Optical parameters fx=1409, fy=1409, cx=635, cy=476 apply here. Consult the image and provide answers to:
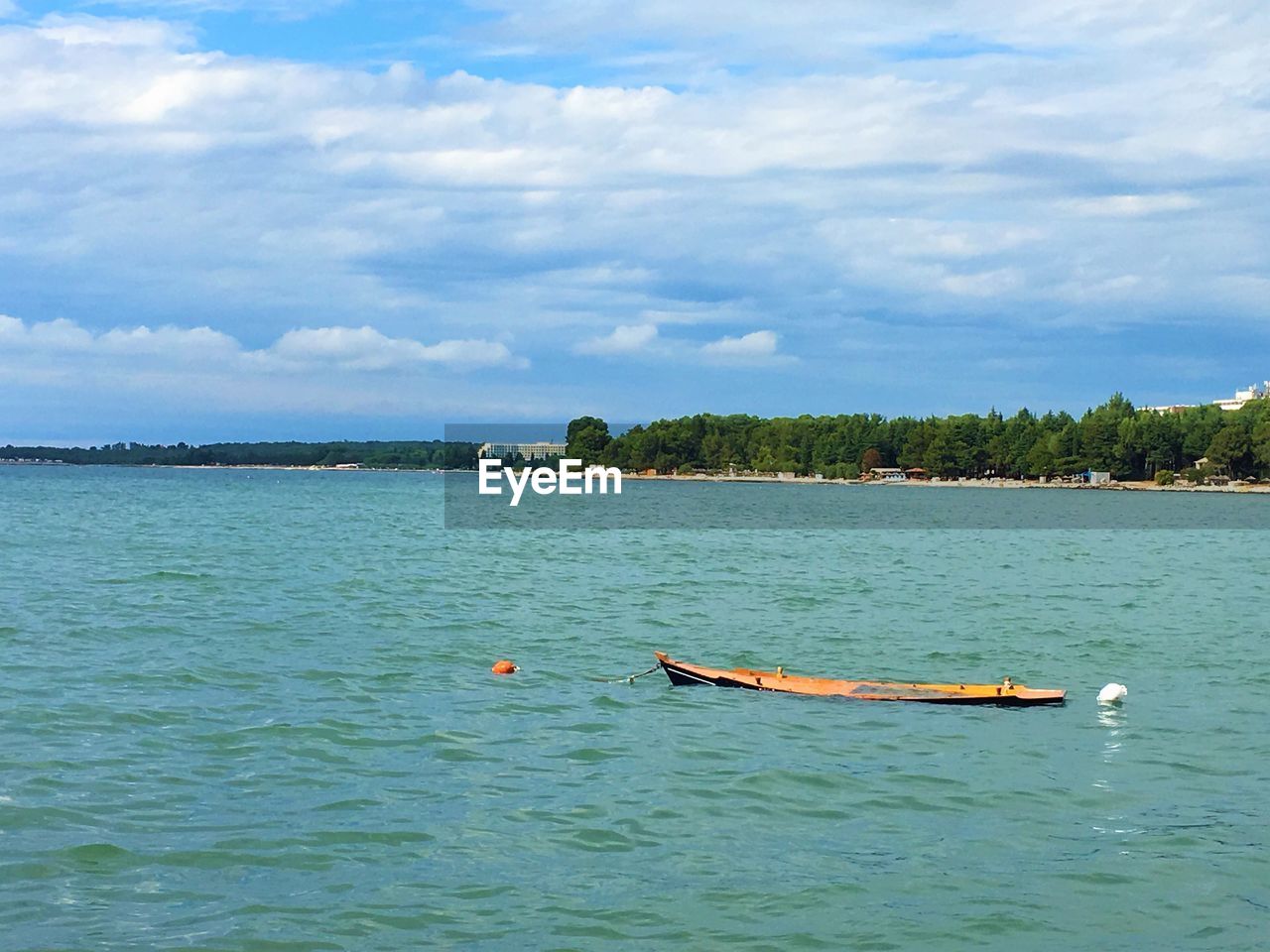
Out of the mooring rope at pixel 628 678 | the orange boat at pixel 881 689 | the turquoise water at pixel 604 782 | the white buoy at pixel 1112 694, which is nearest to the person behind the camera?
the turquoise water at pixel 604 782

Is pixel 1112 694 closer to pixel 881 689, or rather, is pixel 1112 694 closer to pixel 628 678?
pixel 881 689

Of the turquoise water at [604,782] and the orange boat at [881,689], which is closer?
the turquoise water at [604,782]

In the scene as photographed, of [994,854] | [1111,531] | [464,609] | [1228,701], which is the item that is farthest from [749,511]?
[994,854]

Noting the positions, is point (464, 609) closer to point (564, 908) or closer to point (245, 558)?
point (245, 558)

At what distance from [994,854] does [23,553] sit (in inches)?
2345

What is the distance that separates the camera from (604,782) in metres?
21.3

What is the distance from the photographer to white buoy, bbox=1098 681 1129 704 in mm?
28266

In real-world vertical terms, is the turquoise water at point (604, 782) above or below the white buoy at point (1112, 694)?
below

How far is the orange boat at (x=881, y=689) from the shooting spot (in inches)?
1084

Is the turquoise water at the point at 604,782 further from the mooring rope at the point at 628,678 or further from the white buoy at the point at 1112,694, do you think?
the white buoy at the point at 1112,694

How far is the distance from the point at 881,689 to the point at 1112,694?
15.3 feet

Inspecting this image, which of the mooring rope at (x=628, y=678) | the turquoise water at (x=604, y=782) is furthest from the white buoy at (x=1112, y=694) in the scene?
the mooring rope at (x=628, y=678)

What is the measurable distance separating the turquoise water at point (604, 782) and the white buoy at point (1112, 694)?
736mm

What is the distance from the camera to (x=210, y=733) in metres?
23.9
